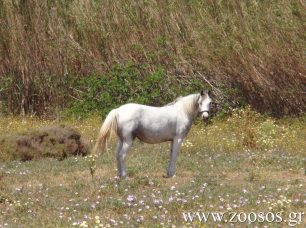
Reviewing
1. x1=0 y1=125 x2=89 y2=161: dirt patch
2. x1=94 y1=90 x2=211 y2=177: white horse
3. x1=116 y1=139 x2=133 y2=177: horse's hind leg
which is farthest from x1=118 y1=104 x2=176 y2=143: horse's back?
x1=0 y1=125 x2=89 y2=161: dirt patch

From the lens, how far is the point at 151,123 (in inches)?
456

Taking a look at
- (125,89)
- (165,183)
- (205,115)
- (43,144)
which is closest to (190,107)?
(205,115)

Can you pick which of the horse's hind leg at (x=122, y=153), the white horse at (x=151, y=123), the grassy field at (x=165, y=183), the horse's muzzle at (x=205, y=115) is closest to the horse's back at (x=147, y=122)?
the white horse at (x=151, y=123)

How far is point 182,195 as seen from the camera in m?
10.1

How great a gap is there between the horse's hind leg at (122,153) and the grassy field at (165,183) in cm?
25

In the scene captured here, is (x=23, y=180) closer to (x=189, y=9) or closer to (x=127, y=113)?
(x=127, y=113)

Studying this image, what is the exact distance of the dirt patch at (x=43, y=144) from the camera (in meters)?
14.3

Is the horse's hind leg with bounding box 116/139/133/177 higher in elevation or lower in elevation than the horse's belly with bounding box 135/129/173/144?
lower

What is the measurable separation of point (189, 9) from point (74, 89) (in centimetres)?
411

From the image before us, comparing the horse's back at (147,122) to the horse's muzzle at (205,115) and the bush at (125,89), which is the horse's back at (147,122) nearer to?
the horse's muzzle at (205,115)

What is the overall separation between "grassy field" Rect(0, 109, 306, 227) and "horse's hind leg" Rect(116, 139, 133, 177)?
25cm

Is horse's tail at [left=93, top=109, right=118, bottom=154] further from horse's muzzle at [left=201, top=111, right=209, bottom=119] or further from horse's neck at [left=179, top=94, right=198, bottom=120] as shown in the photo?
horse's muzzle at [left=201, top=111, right=209, bottom=119]

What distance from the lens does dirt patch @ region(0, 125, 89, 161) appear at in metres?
14.3

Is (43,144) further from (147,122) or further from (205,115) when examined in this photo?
(205,115)
